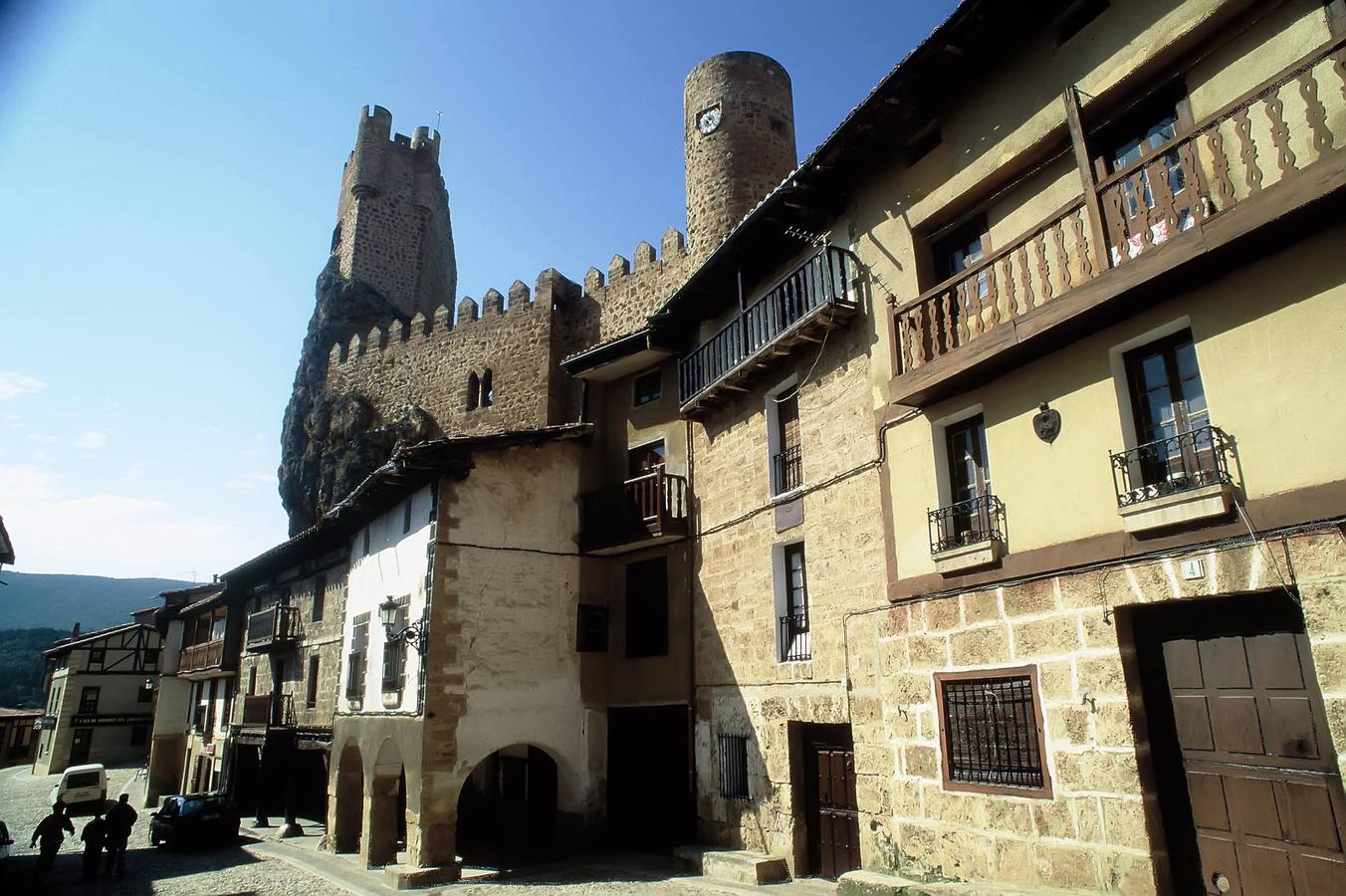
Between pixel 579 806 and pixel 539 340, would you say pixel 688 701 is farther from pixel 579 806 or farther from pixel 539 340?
pixel 539 340

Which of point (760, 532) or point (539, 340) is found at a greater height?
point (539, 340)

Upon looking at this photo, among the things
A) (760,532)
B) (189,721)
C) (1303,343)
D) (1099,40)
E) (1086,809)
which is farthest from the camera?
(189,721)

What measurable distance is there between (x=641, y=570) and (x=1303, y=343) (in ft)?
39.4

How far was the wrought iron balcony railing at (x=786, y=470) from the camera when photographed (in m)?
13.3

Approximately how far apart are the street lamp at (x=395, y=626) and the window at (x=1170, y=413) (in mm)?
11776

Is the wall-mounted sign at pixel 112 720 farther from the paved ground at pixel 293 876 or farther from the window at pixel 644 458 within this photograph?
the window at pixel 644 458

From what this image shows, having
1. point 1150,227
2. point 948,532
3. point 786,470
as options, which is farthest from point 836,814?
point 1150,227

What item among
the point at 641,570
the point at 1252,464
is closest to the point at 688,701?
the point at 641,570

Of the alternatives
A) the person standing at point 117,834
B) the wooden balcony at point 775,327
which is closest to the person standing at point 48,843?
the person standing at point 117,834

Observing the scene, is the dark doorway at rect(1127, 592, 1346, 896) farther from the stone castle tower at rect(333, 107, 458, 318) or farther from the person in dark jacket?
the stone castle tower at rect(333, 107, 458, 318)

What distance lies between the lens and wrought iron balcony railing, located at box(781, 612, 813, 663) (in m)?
12.8

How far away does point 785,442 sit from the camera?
13.7 m

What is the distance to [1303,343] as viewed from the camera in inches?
262

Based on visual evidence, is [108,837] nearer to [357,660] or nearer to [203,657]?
[357,660]
